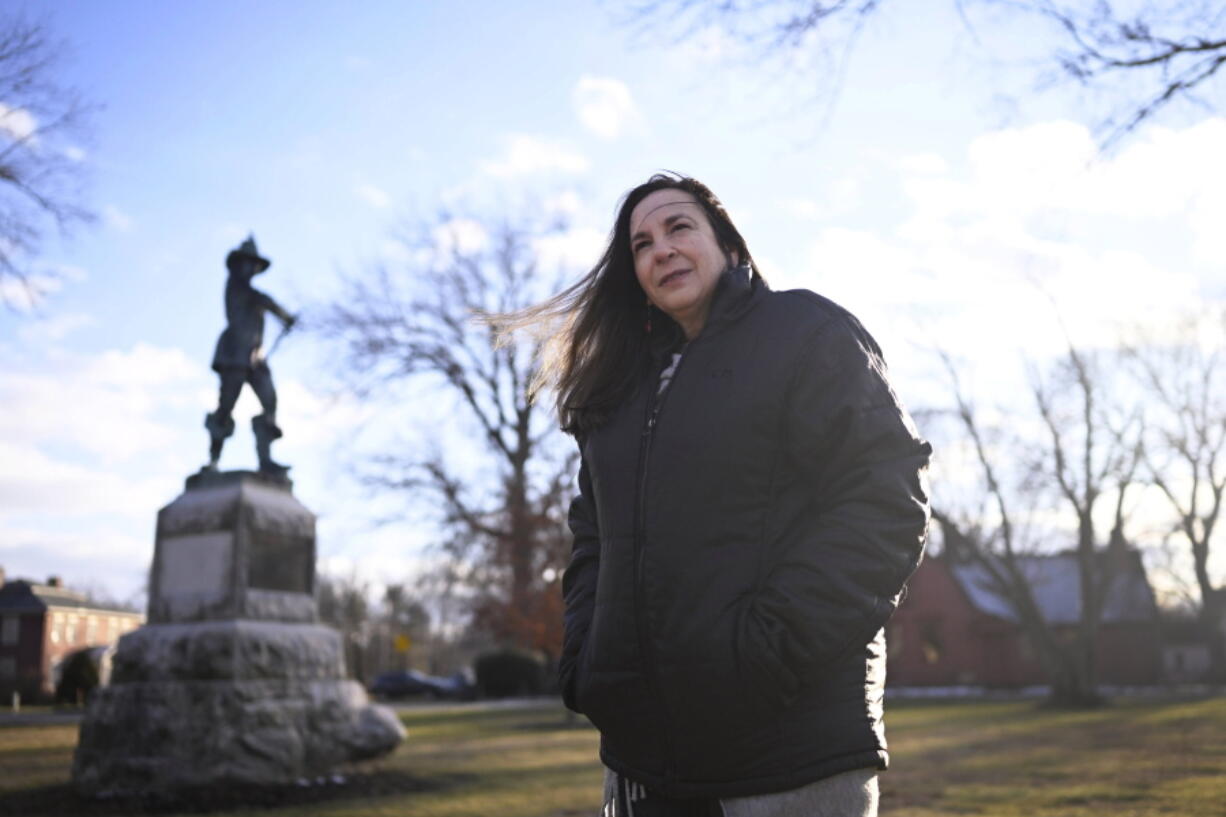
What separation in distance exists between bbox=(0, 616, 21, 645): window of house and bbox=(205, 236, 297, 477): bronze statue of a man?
48.8 m

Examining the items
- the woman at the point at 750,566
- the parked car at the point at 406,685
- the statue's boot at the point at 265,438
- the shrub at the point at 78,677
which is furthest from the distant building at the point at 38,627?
the woman at the point at 750,566

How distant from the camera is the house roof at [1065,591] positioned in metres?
46.4

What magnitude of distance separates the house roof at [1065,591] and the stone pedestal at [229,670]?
39890 millimetres

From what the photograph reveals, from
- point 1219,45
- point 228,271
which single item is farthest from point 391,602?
point 1219,45

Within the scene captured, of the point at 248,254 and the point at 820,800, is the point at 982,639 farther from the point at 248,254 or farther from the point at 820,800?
the point at 820,800

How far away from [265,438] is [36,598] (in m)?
48.7

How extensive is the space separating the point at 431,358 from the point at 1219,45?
24.5m

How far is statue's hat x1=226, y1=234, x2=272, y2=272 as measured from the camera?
10438 millimetres

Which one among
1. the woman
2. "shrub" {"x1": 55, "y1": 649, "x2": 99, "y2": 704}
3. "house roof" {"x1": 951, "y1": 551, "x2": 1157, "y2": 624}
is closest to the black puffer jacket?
the woman

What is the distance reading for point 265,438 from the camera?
10.5 m

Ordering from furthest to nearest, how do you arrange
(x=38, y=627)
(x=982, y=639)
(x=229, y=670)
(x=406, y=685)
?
1. (x=38, y=627)
2. (x=406, y=685)
3. (x=982, y=639)
4. (x=229, y=670)

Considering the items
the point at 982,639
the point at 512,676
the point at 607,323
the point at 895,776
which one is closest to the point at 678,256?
the point at 607,323

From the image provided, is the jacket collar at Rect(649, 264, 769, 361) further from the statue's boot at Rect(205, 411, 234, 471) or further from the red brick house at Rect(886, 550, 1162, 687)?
the red brick house at Rect(886, 550, 1162, 687)

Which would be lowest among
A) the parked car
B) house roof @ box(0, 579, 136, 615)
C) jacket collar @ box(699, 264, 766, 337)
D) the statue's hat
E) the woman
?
the parked car
